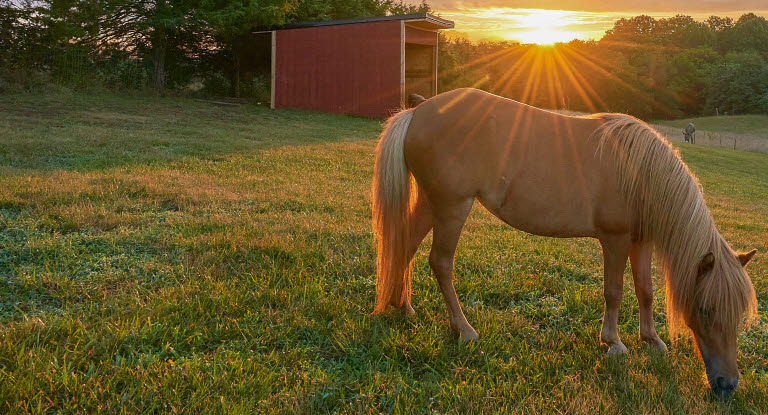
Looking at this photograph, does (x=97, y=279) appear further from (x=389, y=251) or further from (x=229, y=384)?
(x=389, y=251)

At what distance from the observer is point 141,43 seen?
69.1ft

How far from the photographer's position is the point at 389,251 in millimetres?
3240

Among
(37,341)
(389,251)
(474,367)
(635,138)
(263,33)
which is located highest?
(263,33)

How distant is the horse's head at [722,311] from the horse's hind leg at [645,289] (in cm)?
49

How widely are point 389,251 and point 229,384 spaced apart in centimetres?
123

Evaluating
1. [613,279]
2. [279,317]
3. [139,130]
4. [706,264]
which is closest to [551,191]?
[613,279]

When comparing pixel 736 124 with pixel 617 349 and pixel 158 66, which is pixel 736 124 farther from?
pixel 617 349

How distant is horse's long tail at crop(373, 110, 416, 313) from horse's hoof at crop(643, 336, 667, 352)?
4.91 feet

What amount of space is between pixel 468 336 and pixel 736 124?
4754 centimetres

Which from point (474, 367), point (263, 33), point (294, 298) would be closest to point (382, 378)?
point (474, 367)

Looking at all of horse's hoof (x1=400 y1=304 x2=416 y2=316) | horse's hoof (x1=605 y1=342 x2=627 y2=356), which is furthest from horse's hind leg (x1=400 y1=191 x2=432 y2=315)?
horse's hoof (x1=605 y1=342 x2=627 y2=356)

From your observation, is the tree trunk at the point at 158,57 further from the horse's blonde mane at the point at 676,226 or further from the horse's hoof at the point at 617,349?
the horse's hoof at the point at 617,349

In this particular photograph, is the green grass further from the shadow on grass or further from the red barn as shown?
the shadow on grass

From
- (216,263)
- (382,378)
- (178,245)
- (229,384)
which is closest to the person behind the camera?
(229,384)
